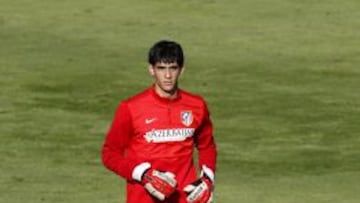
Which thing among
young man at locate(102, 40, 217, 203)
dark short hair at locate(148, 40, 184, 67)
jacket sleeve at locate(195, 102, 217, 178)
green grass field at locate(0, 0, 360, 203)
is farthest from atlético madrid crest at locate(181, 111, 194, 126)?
green grass field at locate(0, 0, 360, 203)

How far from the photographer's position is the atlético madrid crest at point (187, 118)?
10.1 m

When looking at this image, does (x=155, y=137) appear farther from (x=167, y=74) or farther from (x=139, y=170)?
(x=167, y=74)

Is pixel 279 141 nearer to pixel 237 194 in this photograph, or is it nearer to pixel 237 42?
pixel 237 194

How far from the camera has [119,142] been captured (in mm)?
10172

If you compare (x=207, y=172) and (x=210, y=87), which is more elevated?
(x=207, y=172)

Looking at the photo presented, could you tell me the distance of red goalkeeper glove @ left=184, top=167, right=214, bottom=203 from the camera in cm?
997

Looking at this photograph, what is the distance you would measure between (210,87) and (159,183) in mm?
13024

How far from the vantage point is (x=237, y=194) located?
15531mm

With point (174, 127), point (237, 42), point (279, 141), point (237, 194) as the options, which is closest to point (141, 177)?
point (174, 127)

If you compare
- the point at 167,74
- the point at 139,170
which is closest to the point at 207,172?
the point at 139,170

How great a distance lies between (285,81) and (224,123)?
10.6 ft

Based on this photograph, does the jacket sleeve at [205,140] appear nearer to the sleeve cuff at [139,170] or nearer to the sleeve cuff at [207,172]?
the sleeve cuff at [207,172]

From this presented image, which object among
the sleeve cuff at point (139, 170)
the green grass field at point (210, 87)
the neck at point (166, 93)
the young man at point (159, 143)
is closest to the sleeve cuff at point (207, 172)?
the young man at point (159, 143)

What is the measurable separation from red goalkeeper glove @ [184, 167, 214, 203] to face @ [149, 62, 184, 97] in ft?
2.21
